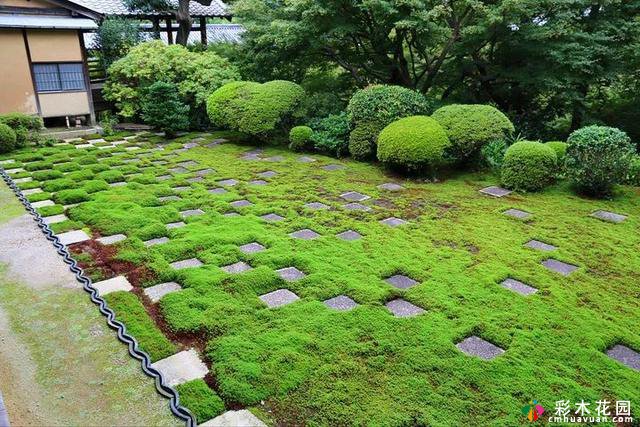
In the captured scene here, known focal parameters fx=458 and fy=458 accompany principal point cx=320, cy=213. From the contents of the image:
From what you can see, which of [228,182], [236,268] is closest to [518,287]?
[236,268]

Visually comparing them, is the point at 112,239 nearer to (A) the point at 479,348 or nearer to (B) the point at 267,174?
(B) the point at 267,174

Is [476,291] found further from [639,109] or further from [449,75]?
[639,109]

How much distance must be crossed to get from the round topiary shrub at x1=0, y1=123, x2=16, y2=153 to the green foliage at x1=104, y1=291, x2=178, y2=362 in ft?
25.2

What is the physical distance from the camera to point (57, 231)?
5223 millimetres

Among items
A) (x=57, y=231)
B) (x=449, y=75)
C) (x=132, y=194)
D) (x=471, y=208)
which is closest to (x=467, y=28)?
(x=449, y=75)

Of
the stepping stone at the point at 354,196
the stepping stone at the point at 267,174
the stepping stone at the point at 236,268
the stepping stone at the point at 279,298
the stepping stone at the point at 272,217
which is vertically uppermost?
the stepping stone at the point at 279,298

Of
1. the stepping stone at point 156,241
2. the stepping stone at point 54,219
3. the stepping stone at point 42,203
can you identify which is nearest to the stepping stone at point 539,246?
the stepping stone at point 156,241

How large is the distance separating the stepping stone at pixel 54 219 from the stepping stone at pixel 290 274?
311 centimetres

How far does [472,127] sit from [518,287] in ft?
12.9

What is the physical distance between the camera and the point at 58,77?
1185cm

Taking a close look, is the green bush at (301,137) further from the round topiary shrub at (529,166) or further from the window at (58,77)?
the window at (58,77)

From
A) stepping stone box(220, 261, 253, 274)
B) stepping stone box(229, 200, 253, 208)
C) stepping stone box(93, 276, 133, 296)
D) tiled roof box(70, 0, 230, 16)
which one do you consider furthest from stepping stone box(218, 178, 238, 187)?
tiled roof box(70, 0, 230, 16)

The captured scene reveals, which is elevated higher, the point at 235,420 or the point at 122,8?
the point at 122,8

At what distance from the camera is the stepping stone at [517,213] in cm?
592
